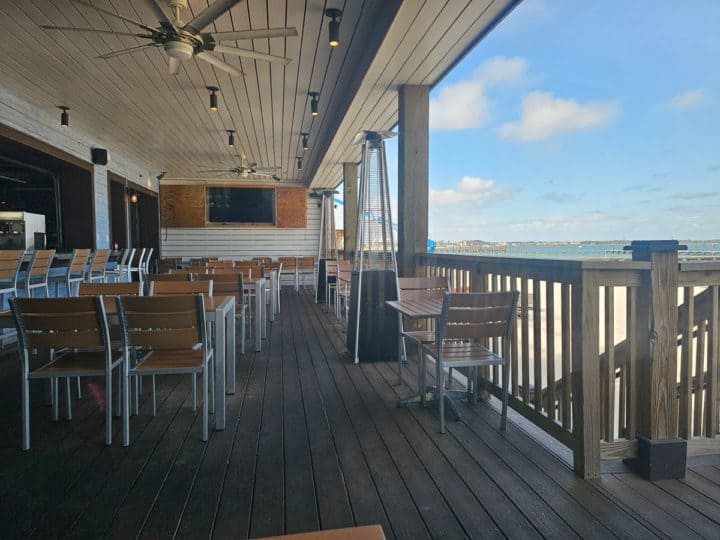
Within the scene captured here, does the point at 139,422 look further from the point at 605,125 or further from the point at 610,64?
the point at 605,125

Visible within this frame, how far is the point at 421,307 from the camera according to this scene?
3.14 m

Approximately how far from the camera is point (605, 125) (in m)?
28.6

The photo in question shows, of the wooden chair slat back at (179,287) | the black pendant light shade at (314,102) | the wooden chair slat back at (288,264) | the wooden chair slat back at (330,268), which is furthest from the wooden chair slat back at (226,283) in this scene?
the wooden chair slat back at (288,264)

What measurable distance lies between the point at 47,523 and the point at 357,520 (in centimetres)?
121

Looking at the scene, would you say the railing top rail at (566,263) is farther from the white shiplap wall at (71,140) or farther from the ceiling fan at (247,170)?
the ceiling fan at (247,170)

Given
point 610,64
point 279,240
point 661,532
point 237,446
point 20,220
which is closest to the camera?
point 661,532

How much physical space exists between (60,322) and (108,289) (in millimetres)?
1194

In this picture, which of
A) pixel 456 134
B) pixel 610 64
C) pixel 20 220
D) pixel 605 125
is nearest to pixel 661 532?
pixel 20 220

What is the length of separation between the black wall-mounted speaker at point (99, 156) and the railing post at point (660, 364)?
28.5 feet

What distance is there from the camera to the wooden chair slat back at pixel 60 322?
7.59 feet

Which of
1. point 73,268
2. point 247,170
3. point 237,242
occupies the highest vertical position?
point 247,170

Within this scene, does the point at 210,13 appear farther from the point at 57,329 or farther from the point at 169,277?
the point at 57,329

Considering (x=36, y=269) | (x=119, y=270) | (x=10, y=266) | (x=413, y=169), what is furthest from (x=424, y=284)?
(x=119, y=270)

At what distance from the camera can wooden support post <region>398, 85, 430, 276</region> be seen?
459 cm
